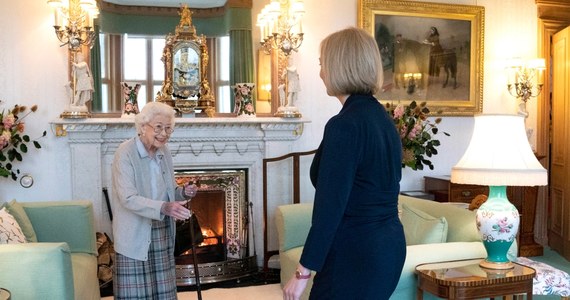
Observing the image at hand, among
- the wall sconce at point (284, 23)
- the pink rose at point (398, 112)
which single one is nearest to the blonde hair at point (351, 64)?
the pink rose at point (398, 112)

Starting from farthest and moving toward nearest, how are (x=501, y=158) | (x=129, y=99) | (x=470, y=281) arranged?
(x=129, y=99)
(x=501, y=158)
(x=470, y=281)

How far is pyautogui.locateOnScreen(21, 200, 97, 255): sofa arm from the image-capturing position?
148 inches

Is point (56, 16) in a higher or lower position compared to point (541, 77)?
higher

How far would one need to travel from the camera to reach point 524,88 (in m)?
5.55

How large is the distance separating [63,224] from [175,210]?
5.07 ft

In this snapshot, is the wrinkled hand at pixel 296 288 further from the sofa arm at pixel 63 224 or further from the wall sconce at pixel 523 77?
the wall sconce at pixel 523 77

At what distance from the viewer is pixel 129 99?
15.1ft

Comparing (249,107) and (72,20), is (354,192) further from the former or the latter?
(72,20)

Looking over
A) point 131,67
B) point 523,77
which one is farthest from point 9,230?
point 523,77

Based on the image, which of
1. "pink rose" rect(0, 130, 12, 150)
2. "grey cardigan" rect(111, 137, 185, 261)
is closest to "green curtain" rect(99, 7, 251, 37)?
"pink rose" rect(0, 130, 12, 150)

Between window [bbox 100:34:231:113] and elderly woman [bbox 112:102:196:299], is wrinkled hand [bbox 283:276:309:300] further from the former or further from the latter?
window [bbox 100:34:231:113]

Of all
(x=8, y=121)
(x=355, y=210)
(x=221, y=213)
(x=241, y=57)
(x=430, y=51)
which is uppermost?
(x=430, y=51)

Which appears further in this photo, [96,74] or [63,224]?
[96,74]

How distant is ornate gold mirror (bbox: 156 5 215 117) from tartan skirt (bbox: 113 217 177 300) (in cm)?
205
